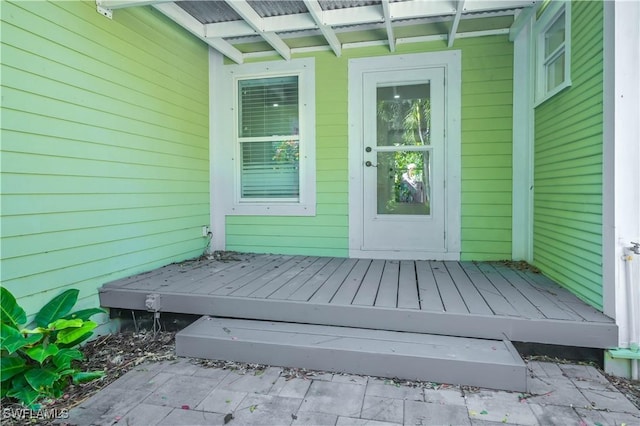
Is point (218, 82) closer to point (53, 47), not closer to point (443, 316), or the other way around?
point (53, 47)

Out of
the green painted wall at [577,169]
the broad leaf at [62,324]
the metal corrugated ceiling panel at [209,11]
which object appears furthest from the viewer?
the metal corrugated ceiling panel at [209,11]

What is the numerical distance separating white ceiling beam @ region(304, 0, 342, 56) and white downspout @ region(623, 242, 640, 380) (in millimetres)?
2728

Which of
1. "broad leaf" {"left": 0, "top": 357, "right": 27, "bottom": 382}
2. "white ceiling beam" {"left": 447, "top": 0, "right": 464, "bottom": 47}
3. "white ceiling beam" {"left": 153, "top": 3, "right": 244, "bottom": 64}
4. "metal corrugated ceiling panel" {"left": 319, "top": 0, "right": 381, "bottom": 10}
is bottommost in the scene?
"broad leaf" {"left": 0, "top": 357, "right": 27, "bottom": 382}

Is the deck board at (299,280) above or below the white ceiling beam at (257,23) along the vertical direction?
below

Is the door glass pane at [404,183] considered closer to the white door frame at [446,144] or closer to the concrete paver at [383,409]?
the white door frame at [446,144]

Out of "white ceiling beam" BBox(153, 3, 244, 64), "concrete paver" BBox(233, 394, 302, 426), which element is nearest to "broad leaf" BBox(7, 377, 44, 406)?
"concrete paver" BBox(233, 394, 302, 426)

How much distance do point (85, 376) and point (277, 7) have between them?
307 centimetres

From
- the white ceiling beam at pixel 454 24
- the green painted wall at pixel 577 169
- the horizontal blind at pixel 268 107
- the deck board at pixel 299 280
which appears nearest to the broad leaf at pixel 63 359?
the deck board at pixel 299 280

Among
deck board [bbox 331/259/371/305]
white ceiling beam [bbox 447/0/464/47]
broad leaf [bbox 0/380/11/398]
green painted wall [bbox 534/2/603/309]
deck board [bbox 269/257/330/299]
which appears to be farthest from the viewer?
white ceiling beam [bbox 447/0/464/47]

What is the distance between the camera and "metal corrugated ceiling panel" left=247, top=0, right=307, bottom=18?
2980mm

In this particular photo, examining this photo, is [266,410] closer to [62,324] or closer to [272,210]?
[62,324]

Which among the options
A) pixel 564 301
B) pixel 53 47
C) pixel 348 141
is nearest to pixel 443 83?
pixel 348 141

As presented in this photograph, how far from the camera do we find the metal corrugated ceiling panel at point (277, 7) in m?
2.98

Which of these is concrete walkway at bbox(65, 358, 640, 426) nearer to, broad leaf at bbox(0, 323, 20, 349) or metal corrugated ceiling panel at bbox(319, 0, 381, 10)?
broad leaf at bbox(0, 323, 20, 349)
